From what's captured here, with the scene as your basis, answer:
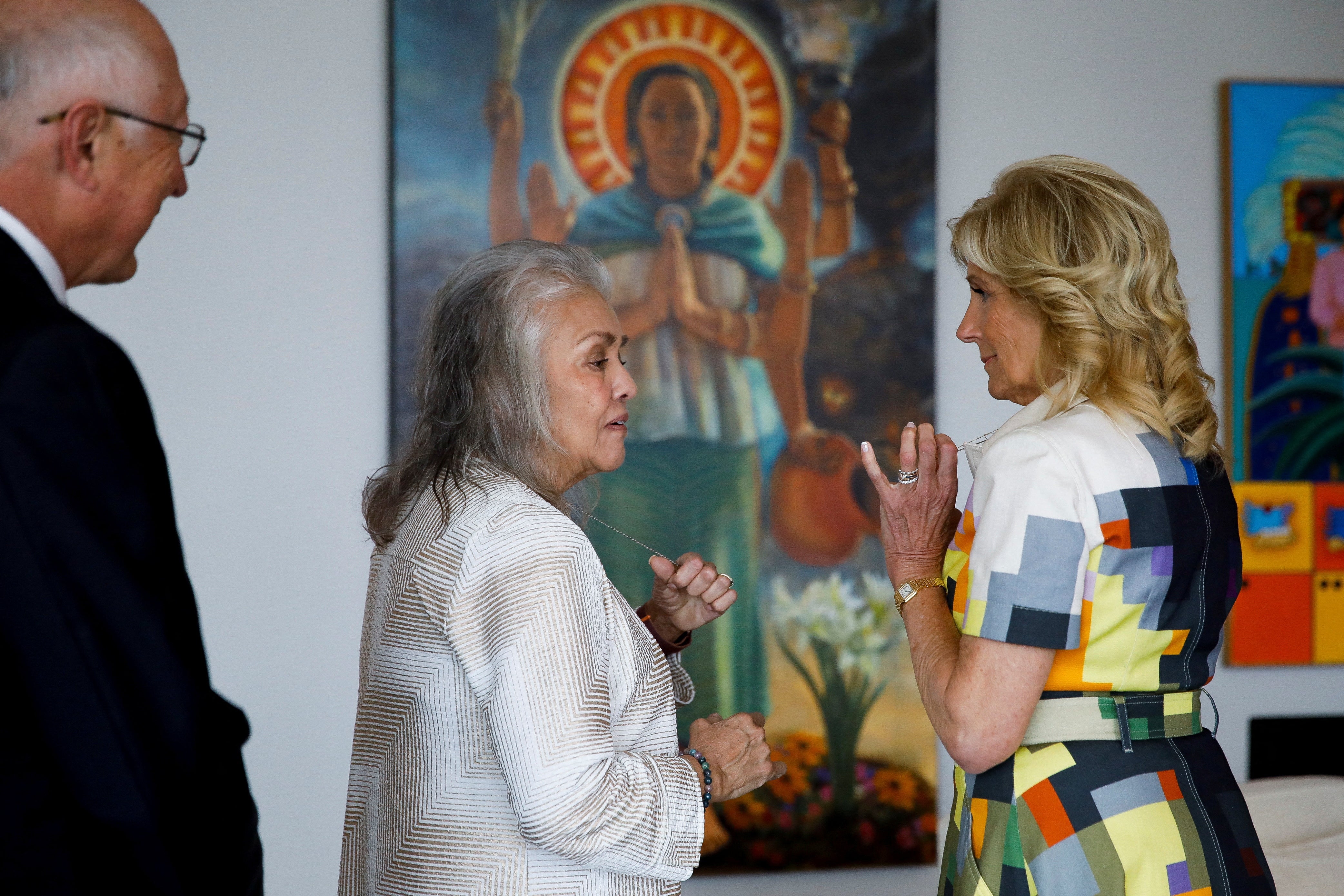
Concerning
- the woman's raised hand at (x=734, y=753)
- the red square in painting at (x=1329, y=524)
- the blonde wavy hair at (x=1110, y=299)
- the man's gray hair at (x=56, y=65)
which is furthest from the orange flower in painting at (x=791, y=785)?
the man's gray hair at (x=56, y=65)

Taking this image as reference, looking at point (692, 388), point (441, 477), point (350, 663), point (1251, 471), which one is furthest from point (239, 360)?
point (1251, 471)

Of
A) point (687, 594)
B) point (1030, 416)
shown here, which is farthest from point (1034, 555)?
point (687, 594)

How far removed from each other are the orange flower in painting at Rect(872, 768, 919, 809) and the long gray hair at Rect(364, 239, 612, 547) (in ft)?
6.14

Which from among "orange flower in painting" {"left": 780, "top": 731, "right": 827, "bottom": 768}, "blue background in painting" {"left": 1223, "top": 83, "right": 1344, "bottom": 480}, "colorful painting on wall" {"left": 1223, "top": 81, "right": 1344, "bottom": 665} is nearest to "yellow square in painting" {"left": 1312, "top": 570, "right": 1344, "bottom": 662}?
"colorful painting on wall" {"left": 1223, "top": 81, "right": 1344, "bottom": 665}

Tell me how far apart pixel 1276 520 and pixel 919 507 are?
216cm

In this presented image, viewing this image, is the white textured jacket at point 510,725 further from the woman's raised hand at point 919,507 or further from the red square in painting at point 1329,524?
the red square in painting at point 1329,524

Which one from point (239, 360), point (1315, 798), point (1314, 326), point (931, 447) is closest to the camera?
point (931, 447)

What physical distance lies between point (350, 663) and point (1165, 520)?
2.21 meters

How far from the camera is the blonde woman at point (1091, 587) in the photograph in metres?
1.39

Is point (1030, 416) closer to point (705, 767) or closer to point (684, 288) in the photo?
point (705, 767)

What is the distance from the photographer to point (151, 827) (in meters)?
0.92

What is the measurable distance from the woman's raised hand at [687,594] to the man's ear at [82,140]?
0.96 metres

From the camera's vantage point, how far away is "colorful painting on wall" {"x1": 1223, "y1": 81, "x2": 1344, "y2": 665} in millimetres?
3279

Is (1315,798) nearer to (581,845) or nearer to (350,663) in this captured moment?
(581,845)
